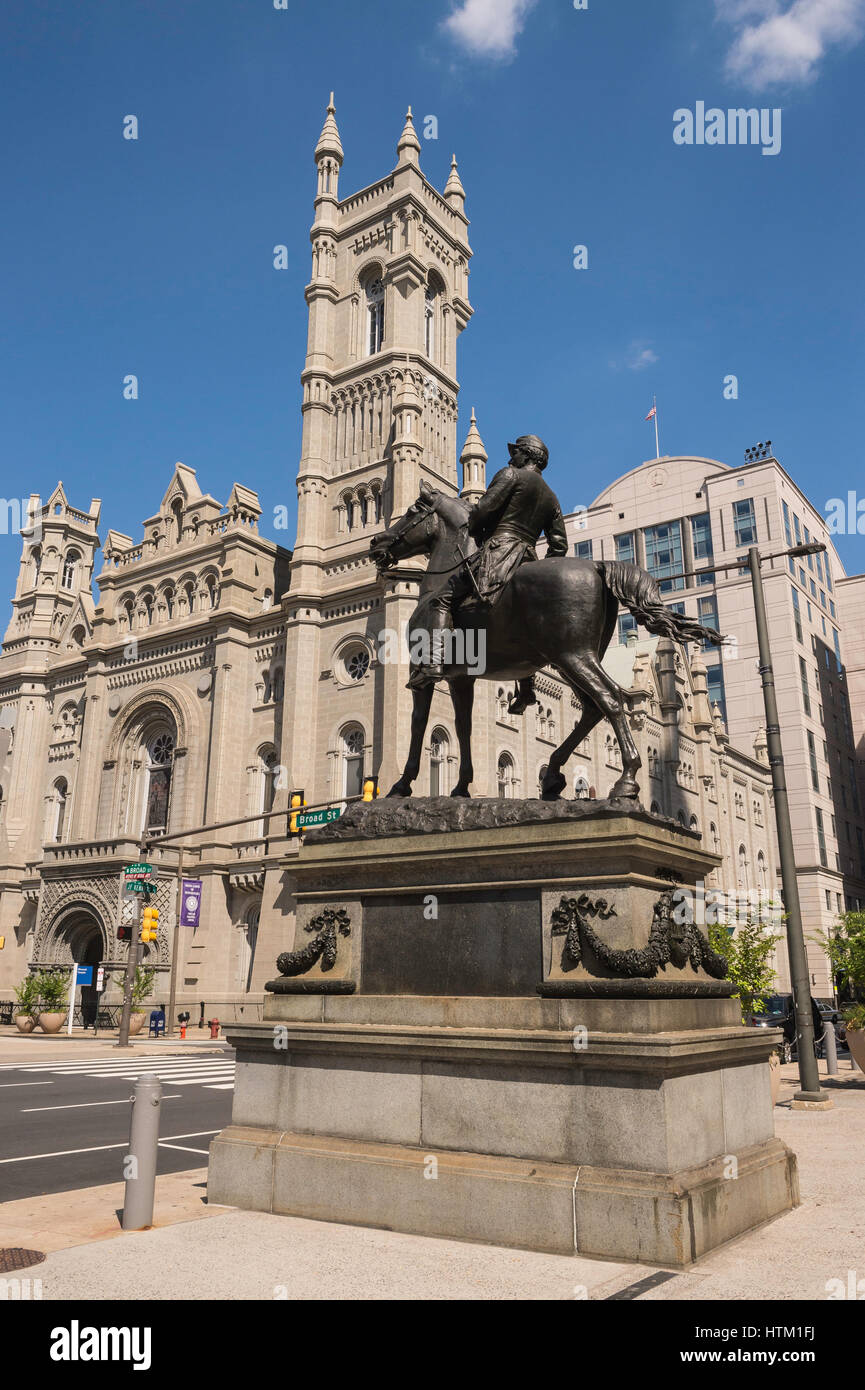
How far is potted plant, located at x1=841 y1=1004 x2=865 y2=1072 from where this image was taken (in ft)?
59.9

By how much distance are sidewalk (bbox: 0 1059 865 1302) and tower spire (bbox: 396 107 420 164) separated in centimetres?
5443

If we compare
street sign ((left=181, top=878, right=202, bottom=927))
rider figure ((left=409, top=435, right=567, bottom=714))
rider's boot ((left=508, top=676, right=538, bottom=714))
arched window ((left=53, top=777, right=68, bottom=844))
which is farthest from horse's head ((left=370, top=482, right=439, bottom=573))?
arched window ((left=53, top=777, right=68, bottom=844))

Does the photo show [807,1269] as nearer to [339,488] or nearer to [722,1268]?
[722,1268]

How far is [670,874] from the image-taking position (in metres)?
7.32

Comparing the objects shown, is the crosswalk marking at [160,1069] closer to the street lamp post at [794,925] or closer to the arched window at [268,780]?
the street lamp post at [794,925]

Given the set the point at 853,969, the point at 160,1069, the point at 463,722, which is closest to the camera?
the point at 463,722

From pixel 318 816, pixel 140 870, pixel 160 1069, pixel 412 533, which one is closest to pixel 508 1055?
pixel 412 533

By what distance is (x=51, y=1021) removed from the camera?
39.4m

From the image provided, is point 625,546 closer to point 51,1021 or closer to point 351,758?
point 351,758

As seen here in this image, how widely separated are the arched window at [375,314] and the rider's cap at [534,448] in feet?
146

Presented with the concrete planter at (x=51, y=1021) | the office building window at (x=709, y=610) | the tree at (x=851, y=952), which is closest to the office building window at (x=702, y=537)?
the office building window at (x=709, y=610)

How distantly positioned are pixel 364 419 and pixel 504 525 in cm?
4204

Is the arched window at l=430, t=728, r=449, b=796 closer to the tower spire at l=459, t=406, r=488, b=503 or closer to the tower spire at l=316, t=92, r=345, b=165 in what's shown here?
the tower spire at l=459, t=406, r=488, b=503

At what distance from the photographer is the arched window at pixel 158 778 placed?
4953 cm
